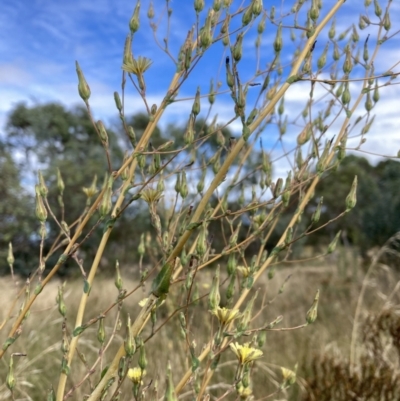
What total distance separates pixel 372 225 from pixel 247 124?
821 cm

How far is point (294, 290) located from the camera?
23.2 ft

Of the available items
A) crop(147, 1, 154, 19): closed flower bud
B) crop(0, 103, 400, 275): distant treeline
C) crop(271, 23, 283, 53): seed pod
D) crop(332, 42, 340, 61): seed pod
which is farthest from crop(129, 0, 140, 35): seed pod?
crop(0, 103, 400, 275): distant treeline

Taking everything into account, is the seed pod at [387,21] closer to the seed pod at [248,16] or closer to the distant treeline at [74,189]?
the seed pod at [248,16]

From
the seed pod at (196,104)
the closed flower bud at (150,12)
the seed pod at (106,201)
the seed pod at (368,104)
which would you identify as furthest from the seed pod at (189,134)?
the seed pod at (368,104)

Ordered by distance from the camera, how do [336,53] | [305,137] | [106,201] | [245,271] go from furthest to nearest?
[336,53] → [305,137] → [245,271] → [106,201]

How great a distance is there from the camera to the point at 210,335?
767 millimetres

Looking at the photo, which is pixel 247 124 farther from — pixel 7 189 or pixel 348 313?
pixel 7 189

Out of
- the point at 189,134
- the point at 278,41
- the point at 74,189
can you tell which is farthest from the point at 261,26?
the point at 74,189

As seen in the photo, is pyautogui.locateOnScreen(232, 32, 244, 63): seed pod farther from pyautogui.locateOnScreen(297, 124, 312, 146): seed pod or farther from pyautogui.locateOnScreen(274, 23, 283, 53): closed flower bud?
pyautogui.locateOnScreen(297, 124, 312, 146): seed pod

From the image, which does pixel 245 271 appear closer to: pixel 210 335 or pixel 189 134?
pixel 210 335

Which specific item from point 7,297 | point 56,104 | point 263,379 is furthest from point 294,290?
point 56,104

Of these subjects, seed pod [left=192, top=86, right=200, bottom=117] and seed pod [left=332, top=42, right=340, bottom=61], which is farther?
seed pod [left=332, top=42, right=340, bottom=61]

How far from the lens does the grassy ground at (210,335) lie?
7.25 ft

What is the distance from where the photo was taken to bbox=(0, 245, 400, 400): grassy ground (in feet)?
7.25
